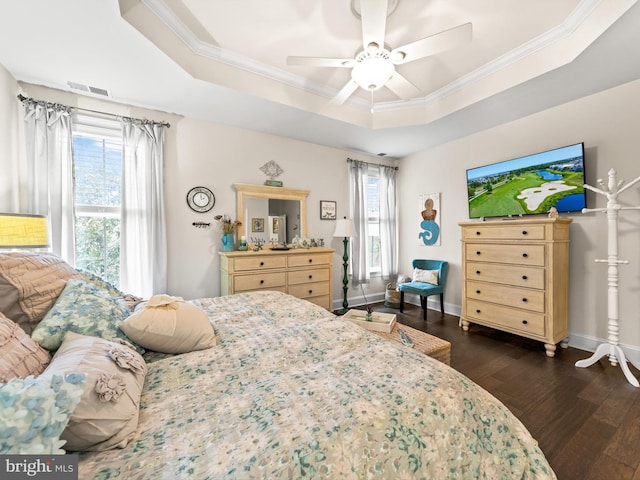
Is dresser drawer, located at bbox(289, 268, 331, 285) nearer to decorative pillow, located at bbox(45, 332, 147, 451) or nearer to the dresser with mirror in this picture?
the dresser with mirror

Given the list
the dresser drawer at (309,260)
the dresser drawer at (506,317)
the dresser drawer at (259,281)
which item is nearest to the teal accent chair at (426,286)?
the dresser drawer at (506,317)

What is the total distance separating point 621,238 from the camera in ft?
8.54

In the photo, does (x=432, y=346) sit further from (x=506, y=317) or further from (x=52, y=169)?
(x=52, y=169)

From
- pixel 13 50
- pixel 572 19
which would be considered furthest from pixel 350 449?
pixel 13 50

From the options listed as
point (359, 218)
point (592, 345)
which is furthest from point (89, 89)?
point (592, 345)

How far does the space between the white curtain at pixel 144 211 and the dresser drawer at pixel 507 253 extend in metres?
3.68

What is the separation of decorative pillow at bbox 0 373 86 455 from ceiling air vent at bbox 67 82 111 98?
3.03m

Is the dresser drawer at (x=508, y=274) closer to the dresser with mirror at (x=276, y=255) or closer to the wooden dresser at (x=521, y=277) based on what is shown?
the wooden dresser at (x=521, y=277)

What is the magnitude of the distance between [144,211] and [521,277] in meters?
4.19

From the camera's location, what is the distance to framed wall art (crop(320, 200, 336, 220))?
13.9ft

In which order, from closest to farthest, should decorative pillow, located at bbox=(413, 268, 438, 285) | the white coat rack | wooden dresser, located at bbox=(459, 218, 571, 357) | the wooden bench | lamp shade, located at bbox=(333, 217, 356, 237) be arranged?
the wooden bench
the white coat rack
wooden dresser, located at bbox=(459, 218, 571, 357)
lamp shade, located at bbox=(333, 217, 356, 237)
decorative pillow, located at bbox=(413, 268, 438, 285)

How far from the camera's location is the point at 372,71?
1.98m

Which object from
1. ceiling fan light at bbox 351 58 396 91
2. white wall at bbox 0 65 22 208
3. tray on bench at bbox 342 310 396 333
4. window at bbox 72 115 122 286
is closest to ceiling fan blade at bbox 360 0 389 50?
ceiling fan light at bbox 351 58 396 91

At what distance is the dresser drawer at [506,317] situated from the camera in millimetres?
2734
